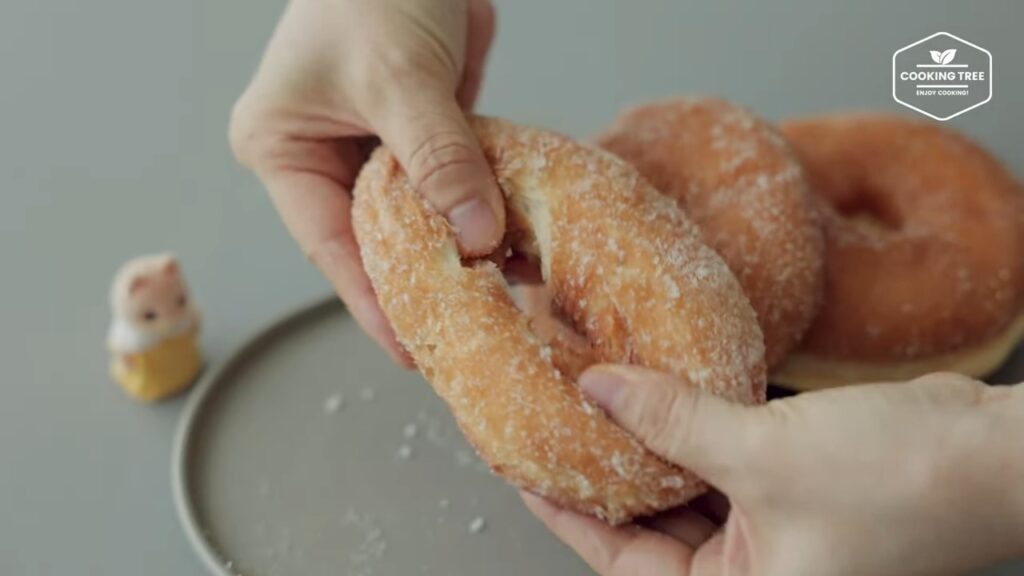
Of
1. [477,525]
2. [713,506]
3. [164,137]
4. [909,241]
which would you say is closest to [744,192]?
[909,241]

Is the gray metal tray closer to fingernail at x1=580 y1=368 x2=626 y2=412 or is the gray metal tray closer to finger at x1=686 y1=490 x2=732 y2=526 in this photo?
finger at x1=686 y1=490 x2=732 y2=526

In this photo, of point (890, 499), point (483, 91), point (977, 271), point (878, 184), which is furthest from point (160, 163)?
point (890, 499)

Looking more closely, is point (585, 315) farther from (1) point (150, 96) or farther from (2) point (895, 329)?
(1) point (150, 96)

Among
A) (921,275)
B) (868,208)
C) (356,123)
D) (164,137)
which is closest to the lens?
(356,123)

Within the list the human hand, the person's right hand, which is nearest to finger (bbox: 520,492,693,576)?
the human hand

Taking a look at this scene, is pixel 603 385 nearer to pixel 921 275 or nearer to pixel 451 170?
pixel 451 170

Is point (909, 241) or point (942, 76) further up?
point (942, 76)
